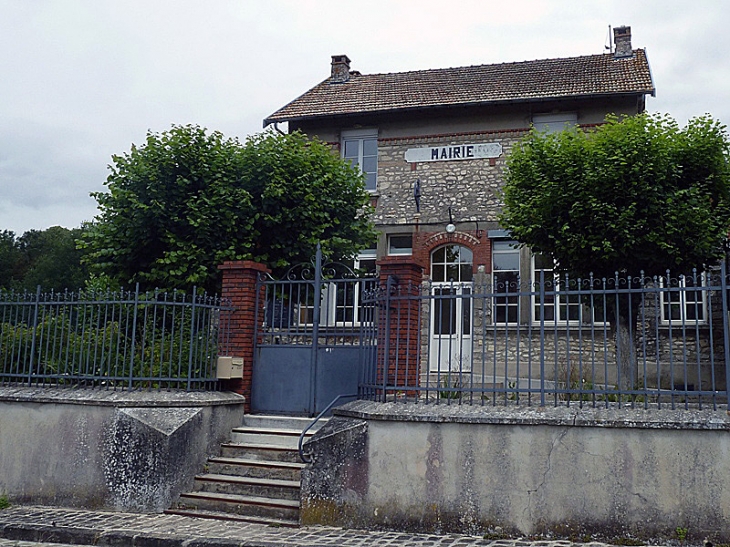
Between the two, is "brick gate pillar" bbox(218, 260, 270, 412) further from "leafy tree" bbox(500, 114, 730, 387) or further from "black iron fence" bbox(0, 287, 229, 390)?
"leafy tree" bbox(500, 114, 730, 387)

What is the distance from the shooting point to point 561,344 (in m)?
14.9

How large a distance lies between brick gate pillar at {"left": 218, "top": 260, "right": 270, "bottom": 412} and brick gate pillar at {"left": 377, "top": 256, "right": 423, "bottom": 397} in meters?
1.84

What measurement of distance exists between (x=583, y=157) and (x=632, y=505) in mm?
6992

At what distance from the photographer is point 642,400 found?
7.12 meters

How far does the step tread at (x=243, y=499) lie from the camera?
7.60 m

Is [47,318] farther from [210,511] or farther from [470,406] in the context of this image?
[470,406]

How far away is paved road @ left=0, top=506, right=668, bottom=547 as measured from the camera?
655 cm

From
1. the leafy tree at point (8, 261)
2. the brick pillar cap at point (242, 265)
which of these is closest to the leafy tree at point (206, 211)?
the brick pillar cap at point (242, 265)

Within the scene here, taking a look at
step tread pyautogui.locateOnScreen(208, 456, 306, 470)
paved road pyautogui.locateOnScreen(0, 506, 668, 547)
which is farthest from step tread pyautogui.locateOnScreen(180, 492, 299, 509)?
step tread pyautogui.locateOnScreen(208, 456, 306, 470)

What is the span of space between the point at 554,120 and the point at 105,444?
41.8 feet

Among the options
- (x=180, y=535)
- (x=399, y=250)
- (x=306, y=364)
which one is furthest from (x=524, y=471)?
(x=399, y=250)

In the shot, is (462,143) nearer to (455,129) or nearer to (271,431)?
(455,129)

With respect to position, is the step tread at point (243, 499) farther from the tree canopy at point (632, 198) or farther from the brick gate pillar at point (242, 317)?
the tree canopy at point (632, 198)

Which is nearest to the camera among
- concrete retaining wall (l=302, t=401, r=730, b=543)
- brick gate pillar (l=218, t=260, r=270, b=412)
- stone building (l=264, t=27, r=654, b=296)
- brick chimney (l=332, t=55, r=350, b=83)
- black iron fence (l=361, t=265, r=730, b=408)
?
concrete retaining wall (l=302, t=401, r=730, b=543)
